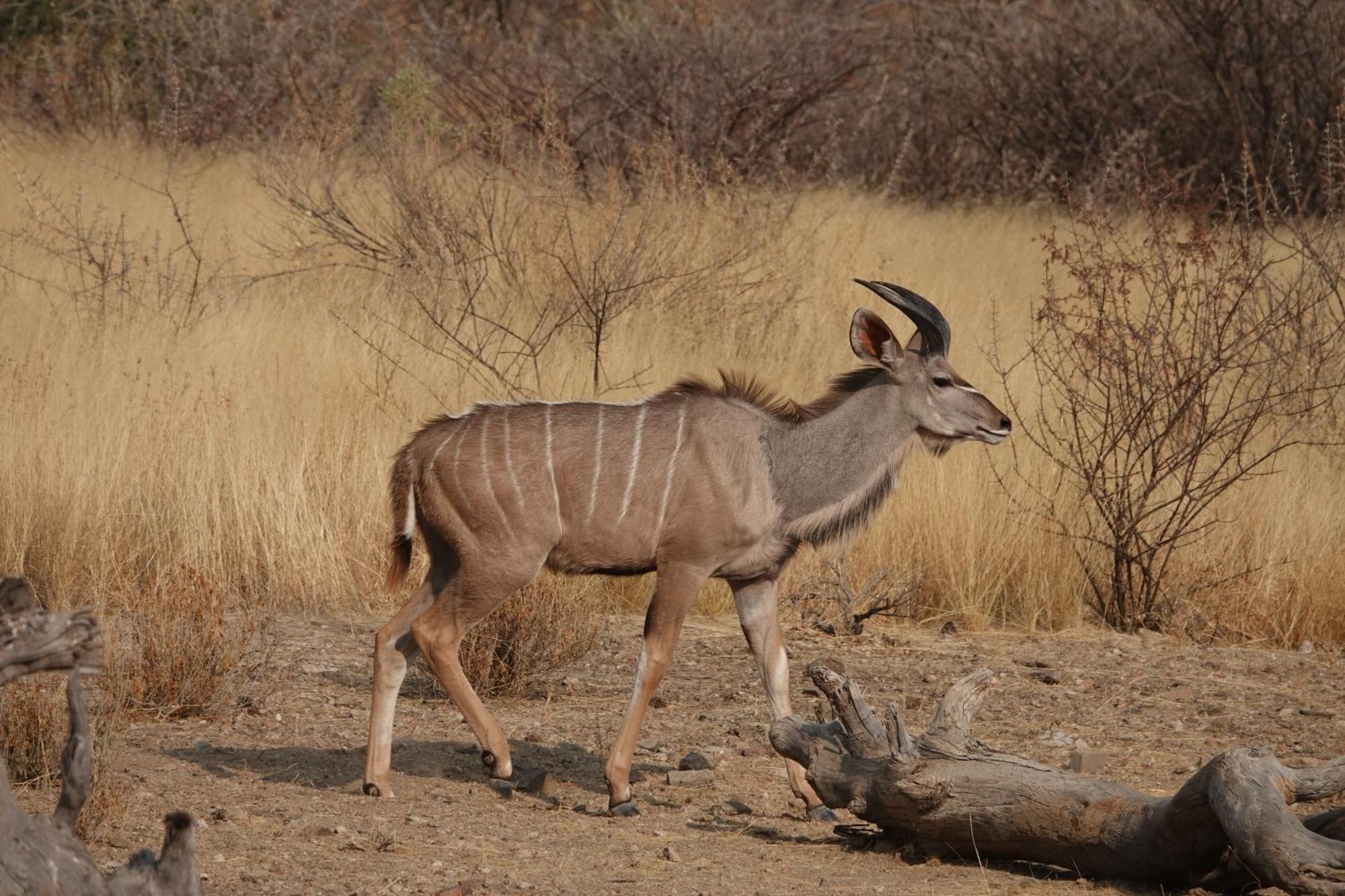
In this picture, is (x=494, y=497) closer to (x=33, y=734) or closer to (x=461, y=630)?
(x=461, y=630)

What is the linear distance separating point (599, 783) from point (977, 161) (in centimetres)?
1368

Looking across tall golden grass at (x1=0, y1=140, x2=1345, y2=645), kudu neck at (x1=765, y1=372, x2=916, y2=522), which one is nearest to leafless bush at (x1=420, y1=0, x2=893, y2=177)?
tall golden grass at (x1=0, y1=140, x2=1345, y2=645)

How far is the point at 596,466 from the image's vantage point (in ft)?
18.1

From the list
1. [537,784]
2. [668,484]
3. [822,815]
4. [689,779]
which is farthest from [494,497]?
[822,815]

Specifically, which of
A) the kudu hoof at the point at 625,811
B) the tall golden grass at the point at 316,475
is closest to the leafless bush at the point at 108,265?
the tall golden grass at the point at 316,475

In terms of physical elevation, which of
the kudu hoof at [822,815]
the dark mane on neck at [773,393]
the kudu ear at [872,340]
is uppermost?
the kudu ear at [872,340]

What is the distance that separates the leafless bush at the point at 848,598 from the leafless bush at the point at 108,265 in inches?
182

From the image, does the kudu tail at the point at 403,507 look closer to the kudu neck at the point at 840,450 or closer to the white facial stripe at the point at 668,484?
the white facial stripe at the point at 668,484

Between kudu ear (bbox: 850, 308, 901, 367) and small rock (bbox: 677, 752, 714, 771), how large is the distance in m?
1.48

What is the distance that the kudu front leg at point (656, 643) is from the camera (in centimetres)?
536

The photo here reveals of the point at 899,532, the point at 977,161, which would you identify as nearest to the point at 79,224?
the point at 899,532

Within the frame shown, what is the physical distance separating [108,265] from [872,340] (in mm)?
7339

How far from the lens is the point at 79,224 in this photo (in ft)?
39.4

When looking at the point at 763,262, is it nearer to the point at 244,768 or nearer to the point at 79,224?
the point at 79,224
